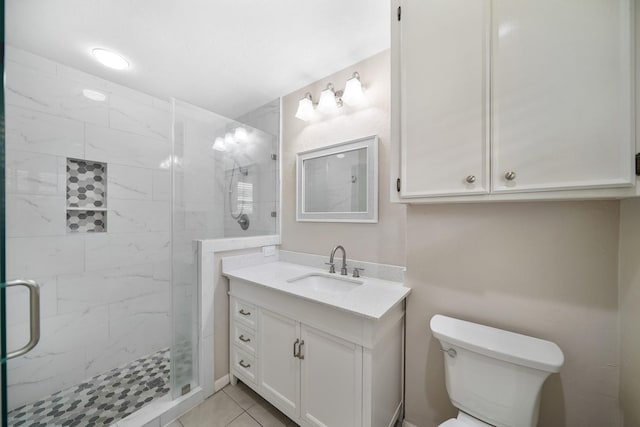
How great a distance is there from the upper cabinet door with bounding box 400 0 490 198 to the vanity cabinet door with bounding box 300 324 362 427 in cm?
83

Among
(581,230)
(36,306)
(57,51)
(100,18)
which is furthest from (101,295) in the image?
(581,230)

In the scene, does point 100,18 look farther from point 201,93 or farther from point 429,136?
point 429,136

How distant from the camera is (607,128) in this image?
2.32 feet

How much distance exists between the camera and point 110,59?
1.59 metres

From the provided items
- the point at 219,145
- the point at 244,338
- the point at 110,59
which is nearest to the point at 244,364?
the point at 244,338

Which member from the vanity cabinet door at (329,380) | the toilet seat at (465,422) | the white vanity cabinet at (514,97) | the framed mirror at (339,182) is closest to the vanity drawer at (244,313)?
the vanity cabinet door at (329,380)

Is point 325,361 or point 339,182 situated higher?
point 339,182

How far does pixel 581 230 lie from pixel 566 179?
31 cm

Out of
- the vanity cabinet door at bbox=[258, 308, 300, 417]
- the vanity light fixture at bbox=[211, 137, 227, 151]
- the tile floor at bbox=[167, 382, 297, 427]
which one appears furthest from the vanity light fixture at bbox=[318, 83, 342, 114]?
the tile floor at bbox=[167, 382, 297, 427]

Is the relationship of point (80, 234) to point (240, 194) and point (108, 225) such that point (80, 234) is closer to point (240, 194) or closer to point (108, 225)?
point (108, 225)

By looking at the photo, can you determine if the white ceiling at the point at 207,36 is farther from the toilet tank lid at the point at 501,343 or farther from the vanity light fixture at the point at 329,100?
the toilet tank lid at the point at 501,343

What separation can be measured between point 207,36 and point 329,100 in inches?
34.4

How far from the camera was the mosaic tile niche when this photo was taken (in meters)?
1.73

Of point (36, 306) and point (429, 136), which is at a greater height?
point (429, 136)
